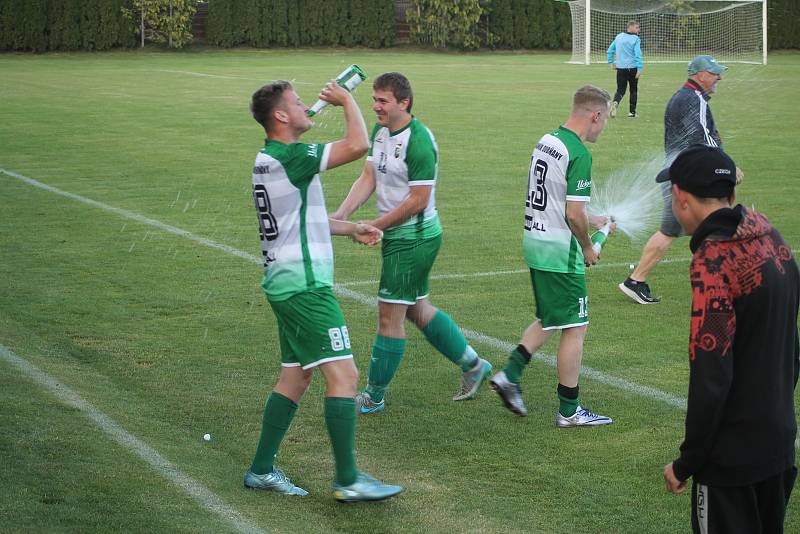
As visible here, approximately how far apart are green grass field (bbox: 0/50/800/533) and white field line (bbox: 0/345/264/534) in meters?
0.02

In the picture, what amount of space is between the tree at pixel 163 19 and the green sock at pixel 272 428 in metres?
45.5

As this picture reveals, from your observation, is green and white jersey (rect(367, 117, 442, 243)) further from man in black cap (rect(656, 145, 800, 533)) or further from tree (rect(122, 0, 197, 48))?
tree (rect(122, 0, 197, 48))

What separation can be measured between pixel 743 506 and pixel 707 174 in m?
1.10

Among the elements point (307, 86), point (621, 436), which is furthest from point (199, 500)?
point (307, 86)

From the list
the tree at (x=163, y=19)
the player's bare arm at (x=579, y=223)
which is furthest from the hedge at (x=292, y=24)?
the player's bare arm at (x=579, y=223)

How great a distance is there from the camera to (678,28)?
4394 cm

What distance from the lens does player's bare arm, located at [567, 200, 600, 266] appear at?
6.45m

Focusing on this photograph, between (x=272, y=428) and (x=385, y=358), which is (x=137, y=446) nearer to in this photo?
(x=272, y=428)

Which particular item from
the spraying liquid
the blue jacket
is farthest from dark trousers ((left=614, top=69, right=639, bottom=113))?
the spraying liquid

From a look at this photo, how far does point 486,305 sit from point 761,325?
6060mm

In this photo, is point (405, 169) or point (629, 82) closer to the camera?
point (405, 169)

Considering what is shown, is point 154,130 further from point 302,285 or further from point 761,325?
point 761,325

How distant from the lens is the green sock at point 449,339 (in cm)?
702

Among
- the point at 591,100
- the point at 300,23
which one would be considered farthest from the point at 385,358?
the point at 300,23
